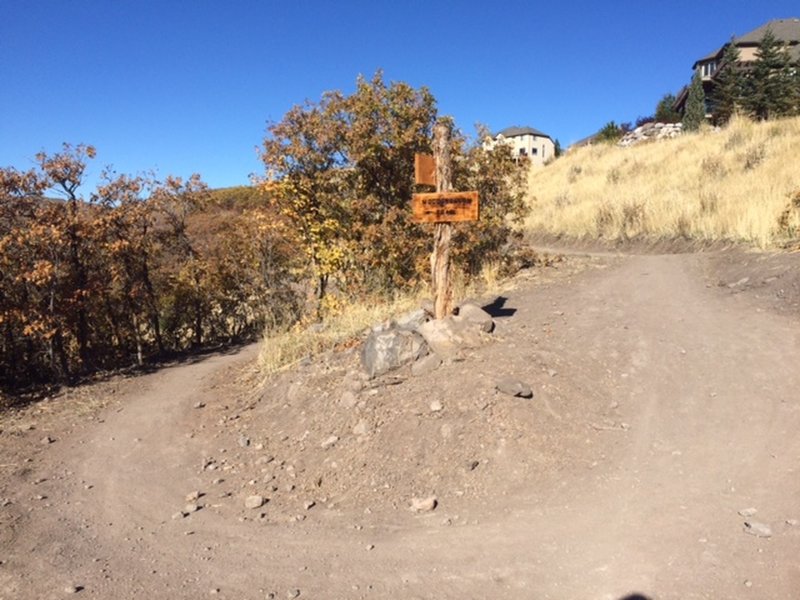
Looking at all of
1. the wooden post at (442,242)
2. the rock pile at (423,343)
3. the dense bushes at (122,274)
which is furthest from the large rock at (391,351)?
the dense bushes at (122,274)

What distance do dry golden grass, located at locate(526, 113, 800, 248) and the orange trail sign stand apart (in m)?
6.56

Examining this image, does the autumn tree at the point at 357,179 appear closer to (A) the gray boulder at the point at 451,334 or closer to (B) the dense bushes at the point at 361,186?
(B) the dense bushes at the point at 361,186

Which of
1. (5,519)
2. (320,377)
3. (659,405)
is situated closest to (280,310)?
(320,377)

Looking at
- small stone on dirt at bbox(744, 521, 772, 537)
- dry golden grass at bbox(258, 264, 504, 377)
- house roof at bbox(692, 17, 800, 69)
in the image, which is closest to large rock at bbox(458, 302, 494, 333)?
dry golden grass at bbox(258, 264, 504, 377)

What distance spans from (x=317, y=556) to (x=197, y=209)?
806 cm

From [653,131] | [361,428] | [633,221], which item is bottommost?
[361,428]

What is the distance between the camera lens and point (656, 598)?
2826 millimetres

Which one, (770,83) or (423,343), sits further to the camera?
(770,83)

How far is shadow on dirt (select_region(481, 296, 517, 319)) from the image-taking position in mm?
7465

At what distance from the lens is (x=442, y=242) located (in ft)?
20.3

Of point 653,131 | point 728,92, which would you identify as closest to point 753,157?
point 728,92

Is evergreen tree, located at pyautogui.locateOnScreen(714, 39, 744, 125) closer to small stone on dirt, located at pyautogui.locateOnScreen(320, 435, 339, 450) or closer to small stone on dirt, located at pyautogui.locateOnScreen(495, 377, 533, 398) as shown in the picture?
small stone on dirt, located at pyautogui.locateOnScreen(495, 377, 533, 398)

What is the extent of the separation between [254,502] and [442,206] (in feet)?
11.0

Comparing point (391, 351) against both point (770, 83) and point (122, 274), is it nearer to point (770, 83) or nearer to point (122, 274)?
point (122, 274)
